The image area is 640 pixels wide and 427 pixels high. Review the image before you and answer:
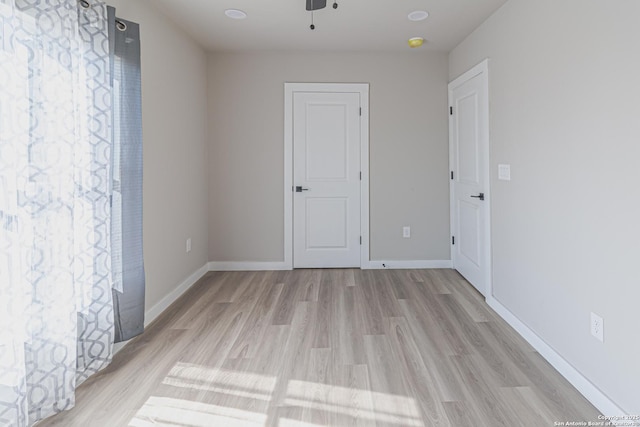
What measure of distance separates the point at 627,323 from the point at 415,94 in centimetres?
318

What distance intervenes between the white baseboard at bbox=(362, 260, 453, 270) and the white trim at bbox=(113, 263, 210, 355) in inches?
73.9

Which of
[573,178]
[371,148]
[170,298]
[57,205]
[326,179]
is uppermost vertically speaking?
[371,148]

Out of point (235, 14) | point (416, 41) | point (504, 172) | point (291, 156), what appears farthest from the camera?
point (291, 156)

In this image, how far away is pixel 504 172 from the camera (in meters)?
2.96

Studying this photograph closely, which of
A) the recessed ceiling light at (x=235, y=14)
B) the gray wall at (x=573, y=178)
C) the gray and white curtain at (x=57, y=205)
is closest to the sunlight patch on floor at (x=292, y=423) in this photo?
the gray and white curtain at (x=57, y=205)

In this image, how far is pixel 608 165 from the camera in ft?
5.97

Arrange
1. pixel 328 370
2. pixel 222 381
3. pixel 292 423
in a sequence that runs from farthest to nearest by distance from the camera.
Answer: pixel 328 370
pixel 222 381
pixel 292 423

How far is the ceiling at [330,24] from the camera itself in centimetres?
300

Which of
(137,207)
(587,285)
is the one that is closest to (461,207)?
(587,285)

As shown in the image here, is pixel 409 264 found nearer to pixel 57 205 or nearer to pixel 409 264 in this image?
pixel 409 264

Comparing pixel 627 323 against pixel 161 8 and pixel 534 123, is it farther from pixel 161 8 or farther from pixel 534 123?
pixel 161 8

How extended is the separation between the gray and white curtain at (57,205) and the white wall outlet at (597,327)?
260cm

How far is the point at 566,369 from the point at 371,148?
2.83 m

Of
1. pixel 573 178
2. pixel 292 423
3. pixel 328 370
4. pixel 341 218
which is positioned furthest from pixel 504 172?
pixel 292 423
